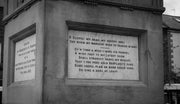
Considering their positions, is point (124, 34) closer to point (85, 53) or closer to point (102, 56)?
point (102, 56)

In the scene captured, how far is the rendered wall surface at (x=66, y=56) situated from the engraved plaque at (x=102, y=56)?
19 centimetres

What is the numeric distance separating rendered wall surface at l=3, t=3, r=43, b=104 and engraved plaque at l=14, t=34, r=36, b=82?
0.39 ft

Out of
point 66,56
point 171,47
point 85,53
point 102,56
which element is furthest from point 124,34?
point 171,47

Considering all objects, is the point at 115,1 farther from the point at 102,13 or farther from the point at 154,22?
the point at 154,22

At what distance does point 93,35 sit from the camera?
5105mm

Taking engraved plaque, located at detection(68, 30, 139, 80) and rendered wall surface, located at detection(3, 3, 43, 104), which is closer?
rendered wall surface, located at detection(3, 3, 43, 104)

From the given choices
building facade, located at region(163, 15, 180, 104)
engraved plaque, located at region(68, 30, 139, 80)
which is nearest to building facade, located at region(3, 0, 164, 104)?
engraved plaque, located at region(68, 30, 139, 80)

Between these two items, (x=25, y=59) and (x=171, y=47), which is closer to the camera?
(x=25, y=59)

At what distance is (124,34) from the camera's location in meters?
5.39

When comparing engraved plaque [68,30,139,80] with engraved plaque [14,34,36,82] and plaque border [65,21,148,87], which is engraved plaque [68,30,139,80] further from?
engraved plaque [14,34,36,82]

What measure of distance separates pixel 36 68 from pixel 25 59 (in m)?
0.77

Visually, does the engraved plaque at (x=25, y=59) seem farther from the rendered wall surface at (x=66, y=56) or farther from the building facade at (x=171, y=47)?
the building facade at (x=171, y=47)

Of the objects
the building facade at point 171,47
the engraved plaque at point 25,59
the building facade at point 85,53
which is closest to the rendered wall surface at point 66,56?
the building facade at point 85,53

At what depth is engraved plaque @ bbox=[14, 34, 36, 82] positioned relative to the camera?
511 cm
